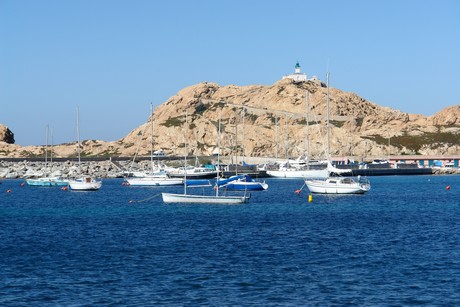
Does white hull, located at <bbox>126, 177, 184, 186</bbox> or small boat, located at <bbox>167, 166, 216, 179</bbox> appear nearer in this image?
white hull, located at <bbox>126, 177, 184, 186</bbox>

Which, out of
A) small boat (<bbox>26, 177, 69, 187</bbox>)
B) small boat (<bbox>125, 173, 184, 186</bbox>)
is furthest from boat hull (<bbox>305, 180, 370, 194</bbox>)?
small boat (<bbox>26, 177, 69, 187</bbox>)

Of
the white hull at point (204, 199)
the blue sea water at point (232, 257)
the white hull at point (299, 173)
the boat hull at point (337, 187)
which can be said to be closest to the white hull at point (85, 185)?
the white hull at point (204, 199)

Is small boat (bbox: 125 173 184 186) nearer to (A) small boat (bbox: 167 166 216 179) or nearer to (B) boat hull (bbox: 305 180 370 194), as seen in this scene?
(A) small boat (bbox: 167 166 216 179)

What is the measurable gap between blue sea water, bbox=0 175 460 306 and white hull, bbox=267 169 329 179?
62.6m

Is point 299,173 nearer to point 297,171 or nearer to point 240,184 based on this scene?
point 297,171

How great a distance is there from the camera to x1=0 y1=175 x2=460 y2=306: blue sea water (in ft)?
98.6

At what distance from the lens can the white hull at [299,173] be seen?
135 meters

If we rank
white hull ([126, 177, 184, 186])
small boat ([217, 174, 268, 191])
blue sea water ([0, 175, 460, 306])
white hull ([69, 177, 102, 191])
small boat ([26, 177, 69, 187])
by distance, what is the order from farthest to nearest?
small boat ([26, 177, 69, 187]) < white hull ([126, 177, 184, 186]) < white hull ([69, 177, 102, 191]) < small boat ([217, 174, 268, 191]) < blue sea water ([0, 175, 460, 306])

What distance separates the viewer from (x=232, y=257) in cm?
3953

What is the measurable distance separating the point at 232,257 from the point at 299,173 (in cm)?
10629

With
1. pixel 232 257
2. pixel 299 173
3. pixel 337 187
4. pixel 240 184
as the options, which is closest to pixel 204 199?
pixel 337 187

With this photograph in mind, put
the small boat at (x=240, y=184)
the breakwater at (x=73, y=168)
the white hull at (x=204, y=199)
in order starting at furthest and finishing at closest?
the breakwater at (x=73, y=168), the small boat at (x=240, y=184), the white hull at (x=204, y=199)

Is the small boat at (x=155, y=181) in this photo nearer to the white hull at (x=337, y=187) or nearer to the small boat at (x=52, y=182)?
the small boat at (x=52, y=182)

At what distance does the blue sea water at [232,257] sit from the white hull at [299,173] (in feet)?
205
